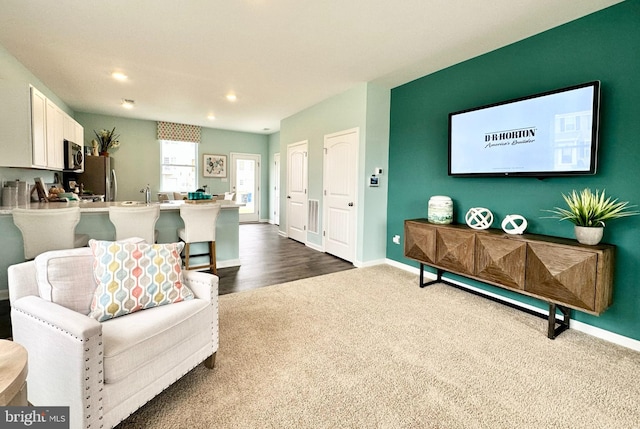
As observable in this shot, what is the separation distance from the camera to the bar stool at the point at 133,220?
10.2 feet

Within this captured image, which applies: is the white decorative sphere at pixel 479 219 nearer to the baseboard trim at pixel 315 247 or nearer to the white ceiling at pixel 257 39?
the white ceiling at pixel 257 39

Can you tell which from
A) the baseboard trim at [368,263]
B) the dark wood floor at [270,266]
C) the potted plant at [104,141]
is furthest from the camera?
the potted plant at [104,141]

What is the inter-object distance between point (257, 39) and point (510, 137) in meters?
2.69

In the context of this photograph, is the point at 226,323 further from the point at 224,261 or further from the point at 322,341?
the point at 224,261

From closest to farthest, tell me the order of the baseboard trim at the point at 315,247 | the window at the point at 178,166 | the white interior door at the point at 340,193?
1. the white interior door at the point at 340,193
2. the baseboard trim at the point at 315,247
3. the window at the point at 178,166

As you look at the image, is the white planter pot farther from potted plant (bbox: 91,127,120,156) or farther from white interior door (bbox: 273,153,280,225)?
potted plant (bbox: 91,127,120,156)

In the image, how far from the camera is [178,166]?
775cm

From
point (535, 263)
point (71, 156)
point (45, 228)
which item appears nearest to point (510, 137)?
point (535, 263)

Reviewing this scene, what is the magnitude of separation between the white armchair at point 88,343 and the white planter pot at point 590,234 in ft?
9.14

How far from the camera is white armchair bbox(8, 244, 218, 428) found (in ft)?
4.12

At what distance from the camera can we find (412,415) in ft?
5.32

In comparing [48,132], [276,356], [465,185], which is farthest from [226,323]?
[48,132]

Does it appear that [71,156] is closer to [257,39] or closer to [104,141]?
[104,141]

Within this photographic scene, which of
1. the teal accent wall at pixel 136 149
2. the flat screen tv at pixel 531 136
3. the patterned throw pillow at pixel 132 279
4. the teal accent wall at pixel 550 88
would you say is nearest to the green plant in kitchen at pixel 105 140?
the teal accent wall at pixel 136 149
